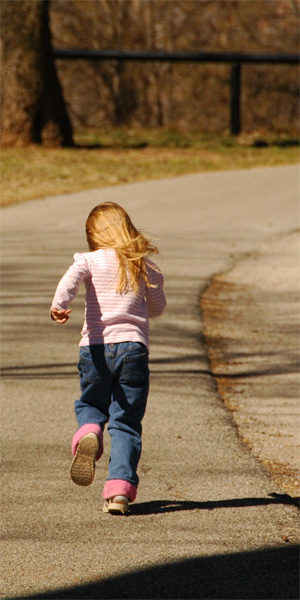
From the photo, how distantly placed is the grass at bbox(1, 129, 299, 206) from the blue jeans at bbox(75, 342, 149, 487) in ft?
30.2

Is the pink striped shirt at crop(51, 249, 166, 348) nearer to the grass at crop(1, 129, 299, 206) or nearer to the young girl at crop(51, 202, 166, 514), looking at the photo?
A: the young girl at crop(51, 202, 166, 514)

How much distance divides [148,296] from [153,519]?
998 mm

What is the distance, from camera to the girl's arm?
12.4 ft

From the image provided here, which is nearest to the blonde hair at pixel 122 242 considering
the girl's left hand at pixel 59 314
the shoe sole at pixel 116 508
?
the girl's left hand at pixel 59 314

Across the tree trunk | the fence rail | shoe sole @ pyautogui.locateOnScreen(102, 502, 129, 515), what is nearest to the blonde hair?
shoe sole @ pyautogui.locateOnScreen(102, 502, 129, 515)

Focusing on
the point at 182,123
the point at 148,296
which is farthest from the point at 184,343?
the point at 182,123

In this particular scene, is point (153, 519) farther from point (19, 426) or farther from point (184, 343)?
point (184, 343)

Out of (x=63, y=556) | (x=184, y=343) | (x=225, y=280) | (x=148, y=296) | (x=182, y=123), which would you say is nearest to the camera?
(x=63, y=556)

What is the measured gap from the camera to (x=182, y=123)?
22297mm

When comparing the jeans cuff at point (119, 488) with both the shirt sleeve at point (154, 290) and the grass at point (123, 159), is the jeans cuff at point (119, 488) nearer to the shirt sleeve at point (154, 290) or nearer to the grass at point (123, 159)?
the shirt sleeve at point (154, 290)

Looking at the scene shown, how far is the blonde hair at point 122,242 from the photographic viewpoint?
397 centimetres

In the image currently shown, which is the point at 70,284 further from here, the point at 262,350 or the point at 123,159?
the point at 123,159

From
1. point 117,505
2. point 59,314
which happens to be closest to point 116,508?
point 117,505

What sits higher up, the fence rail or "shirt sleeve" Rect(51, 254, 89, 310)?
"shirt sleeve" Rect(51, 254, 89, 310)
